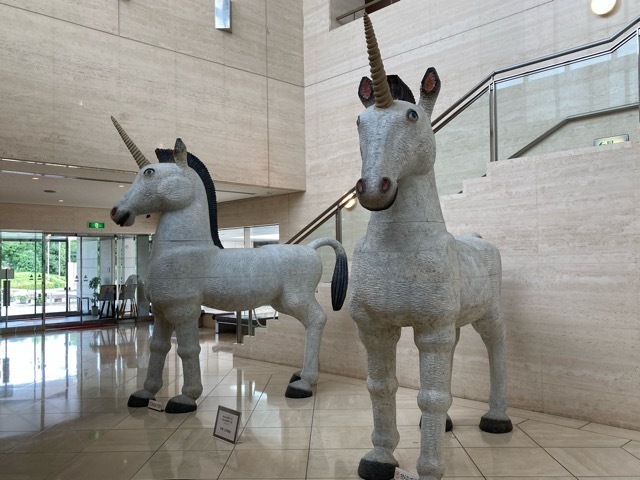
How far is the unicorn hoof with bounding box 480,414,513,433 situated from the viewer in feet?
12.6

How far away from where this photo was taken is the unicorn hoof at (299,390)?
5.06 metres

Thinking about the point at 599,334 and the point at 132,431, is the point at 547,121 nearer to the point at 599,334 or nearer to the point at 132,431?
the point at 599,334

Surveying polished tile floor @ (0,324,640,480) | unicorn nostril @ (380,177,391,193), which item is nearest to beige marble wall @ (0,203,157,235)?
polished tile floor @ (0,324,640,480)

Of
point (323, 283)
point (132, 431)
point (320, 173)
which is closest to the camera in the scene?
point (132, 431)

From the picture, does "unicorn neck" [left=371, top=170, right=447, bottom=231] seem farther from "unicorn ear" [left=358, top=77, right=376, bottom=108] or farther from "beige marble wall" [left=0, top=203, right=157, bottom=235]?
"beige marble wall" [left=0, top=203, right=157, bottom=235]

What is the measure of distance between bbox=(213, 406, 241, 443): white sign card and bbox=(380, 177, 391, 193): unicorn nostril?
6.89 ft

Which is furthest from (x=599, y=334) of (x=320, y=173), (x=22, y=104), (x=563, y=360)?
(x=22, y=104)

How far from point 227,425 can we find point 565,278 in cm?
286

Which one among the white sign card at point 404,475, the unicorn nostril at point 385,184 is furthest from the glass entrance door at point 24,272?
the unicorn nostril at point 385,184

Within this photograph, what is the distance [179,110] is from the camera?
8.44m

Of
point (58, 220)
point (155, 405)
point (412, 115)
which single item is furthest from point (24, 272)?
point (412, 115)

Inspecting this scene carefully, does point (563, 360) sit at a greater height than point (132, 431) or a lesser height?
greater

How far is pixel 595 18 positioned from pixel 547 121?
2.84 metres

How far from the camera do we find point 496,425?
3.83 meters
